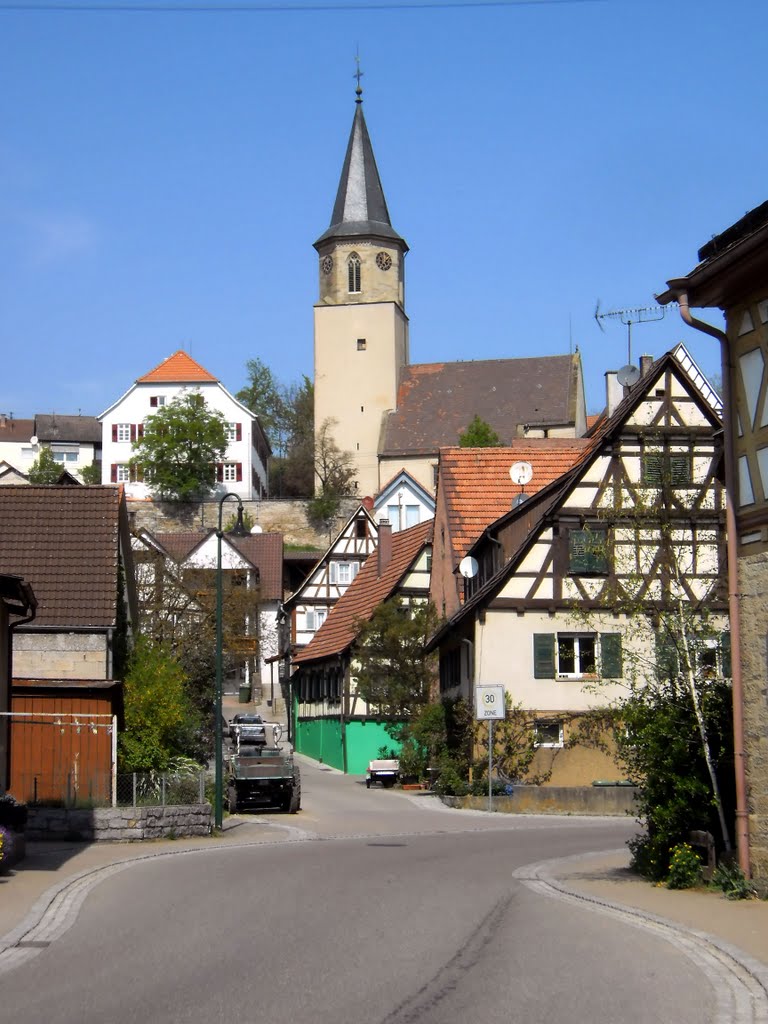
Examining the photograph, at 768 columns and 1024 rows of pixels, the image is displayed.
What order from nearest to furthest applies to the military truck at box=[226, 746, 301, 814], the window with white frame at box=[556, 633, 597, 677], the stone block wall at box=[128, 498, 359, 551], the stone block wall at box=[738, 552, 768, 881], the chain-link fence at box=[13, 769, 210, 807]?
the stone block wall at box=[738, 552, 768, 881] < the chain-link fence at box=[13, 769, 210, 807] < the military truck at box=[226, 746, 301, 814] < the window with white frame at box=[556, 633, 597, 677] < the stone block wall at box=[128, 498, 359, 551]

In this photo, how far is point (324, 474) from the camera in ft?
328

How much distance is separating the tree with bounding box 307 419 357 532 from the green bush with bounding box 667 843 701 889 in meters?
82.4

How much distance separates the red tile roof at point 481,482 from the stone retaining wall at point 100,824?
1810cm

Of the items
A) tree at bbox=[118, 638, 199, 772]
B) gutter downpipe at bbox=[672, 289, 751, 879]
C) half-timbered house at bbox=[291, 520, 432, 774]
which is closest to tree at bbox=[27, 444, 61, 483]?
half-timbered house at bbox=[291, 520, 432, 774]

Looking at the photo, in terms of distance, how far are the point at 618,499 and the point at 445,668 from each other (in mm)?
23424

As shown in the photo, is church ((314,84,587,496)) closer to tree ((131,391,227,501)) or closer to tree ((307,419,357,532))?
tree ((307,419,357,532))

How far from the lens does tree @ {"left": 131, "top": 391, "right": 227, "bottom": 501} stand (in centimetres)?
9694

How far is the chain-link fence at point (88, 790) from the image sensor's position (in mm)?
23938

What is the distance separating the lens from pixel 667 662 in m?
16.9

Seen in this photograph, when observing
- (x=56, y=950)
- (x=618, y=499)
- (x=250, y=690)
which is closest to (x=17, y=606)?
(x=618, y=499)

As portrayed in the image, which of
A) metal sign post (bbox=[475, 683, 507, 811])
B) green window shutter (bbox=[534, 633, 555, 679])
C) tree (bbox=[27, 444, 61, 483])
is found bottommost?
metal sign post (bbox=[475, 683, 507, 811])

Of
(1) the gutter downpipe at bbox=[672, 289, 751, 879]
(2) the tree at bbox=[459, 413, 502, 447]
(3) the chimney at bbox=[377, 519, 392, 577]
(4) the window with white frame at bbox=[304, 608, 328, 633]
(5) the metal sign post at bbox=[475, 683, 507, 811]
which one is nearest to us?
(1) the gutter downpipe at bbox=[672, 289, 751, 879]

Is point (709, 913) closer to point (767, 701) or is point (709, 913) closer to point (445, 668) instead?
point (767, 701)

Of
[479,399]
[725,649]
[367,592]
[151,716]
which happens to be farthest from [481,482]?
[479,399]
